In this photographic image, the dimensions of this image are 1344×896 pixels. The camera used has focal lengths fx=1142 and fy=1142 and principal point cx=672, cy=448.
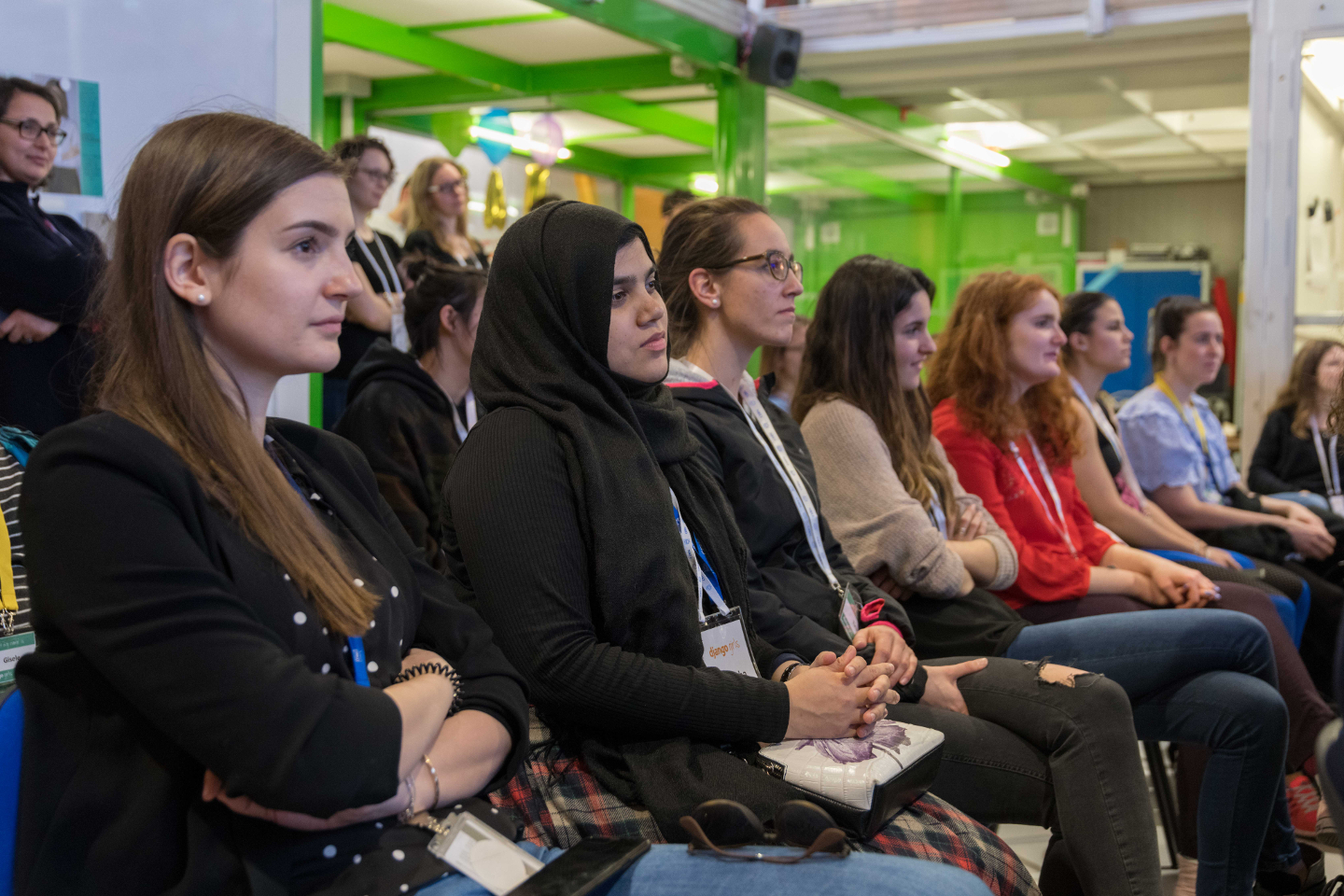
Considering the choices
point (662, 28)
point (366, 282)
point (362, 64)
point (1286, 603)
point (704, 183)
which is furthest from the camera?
point (704, 183)

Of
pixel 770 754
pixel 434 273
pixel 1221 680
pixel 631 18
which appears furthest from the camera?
pixel 631 18

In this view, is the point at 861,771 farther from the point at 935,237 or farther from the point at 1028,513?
the point at 935,237

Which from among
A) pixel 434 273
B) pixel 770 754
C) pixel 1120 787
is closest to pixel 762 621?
pixel 770 754

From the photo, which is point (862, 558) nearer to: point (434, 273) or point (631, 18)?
point (434, 273)

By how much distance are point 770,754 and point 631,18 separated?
171 inches

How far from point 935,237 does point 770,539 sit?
7.19m

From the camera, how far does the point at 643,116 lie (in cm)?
752

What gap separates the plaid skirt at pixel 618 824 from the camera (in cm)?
150

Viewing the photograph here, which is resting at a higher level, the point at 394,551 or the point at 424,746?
the point at 394,551

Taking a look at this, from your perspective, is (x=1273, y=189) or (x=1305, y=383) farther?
(x=1273, y=189)

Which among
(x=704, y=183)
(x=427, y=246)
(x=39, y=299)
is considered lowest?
(x=39, y=299)

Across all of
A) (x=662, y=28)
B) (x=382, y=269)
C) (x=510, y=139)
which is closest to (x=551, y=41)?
(x=662, y=28)

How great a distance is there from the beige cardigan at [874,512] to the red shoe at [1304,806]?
3.25 ft

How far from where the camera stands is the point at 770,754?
154 cm
